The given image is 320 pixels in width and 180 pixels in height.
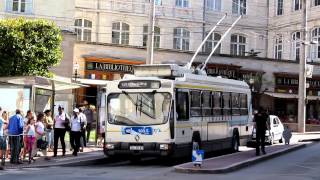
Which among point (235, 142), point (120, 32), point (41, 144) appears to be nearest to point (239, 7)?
point (120, 32)

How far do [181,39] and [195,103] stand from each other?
3127 cm

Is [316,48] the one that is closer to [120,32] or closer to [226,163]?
[120,32]

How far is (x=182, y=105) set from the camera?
68.0 feet

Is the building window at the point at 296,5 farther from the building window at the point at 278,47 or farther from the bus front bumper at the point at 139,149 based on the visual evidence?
the bus front bumper at the point at 139,149

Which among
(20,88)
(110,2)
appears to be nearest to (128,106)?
(20,88)

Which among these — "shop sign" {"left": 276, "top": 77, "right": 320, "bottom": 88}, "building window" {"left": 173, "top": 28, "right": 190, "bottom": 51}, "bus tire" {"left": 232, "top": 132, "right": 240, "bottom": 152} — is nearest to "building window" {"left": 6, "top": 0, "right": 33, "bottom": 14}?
"building window" {"left": 173, "top": 28, "right": 190, "bottom": 51}

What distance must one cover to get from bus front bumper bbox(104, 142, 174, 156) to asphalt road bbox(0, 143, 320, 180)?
1.59 ft

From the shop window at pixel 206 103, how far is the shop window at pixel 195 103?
1.26ft

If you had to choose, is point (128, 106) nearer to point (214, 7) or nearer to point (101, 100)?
point (101, 100)

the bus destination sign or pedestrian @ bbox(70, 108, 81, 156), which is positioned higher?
the bus destination sign

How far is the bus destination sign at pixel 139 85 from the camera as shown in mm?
20203

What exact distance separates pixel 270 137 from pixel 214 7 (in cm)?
2488

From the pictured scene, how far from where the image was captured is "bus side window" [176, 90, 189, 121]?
20391mm

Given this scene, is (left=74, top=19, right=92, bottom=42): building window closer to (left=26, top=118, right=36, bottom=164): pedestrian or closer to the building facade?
the building facade
